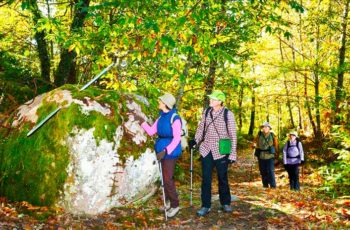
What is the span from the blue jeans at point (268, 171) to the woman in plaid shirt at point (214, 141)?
Answer: 526 centimetres

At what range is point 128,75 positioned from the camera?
841 cm

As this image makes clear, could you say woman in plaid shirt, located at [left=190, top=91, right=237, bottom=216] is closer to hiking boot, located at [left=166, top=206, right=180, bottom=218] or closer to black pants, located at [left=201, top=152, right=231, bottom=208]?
black pants, located at [left=201, top=152, right=231, bottom=208]

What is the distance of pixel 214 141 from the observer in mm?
7102

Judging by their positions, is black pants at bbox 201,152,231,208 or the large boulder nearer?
the large boulder

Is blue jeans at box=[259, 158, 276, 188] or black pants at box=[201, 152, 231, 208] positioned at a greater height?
black pants at box=[201, 152, 231, 208]

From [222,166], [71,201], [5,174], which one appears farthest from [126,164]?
[5,174]

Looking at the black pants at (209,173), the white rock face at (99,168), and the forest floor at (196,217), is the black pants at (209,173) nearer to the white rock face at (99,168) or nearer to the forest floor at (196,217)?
the forest floor at (196,217)

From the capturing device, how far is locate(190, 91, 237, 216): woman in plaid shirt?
7035mm

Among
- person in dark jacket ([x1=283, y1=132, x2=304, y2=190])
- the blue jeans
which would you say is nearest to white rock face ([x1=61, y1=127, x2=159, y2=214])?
the blue jeans

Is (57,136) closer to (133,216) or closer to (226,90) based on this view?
(133,216)

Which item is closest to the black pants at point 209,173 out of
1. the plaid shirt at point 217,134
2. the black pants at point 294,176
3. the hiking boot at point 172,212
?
the plaid shirt at point 217,134

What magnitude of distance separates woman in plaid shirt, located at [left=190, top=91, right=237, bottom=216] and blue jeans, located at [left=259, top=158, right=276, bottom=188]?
17.2 ft

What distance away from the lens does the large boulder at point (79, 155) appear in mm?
6703

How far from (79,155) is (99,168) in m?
0.45
